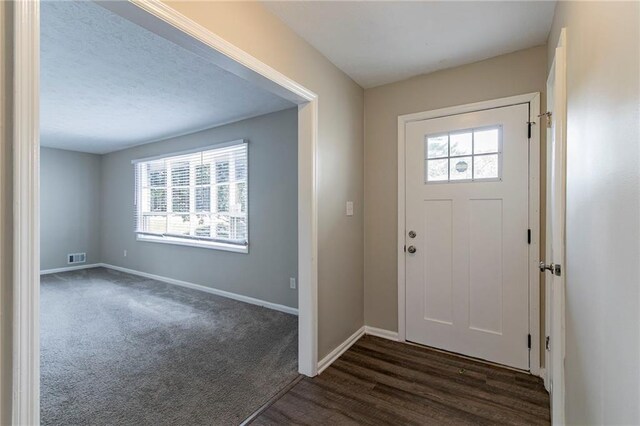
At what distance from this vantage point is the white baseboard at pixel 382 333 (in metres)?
2.78

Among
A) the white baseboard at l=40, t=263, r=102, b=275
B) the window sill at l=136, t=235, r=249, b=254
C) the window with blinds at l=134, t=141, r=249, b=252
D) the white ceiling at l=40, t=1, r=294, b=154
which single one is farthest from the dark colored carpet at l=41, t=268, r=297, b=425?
the white ceiling at l=40, t=1, r=294, b=154

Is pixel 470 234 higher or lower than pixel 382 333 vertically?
higher

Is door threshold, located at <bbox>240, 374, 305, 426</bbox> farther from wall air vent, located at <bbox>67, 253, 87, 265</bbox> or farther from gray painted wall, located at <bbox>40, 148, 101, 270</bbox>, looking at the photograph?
wall air vent, located at <bbox>67, 253, 87, 265</bbox>

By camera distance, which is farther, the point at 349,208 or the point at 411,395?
the point at 349,208

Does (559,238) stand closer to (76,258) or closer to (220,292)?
(220,292)

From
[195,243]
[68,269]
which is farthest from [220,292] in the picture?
[68,269]

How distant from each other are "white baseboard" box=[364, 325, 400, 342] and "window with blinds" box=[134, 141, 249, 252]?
1.92 metres

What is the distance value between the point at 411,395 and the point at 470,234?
131 centimetres

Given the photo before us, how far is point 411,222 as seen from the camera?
268 centimetres

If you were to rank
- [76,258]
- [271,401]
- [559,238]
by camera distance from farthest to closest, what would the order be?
[76,258]
[271,401]
[559,238]

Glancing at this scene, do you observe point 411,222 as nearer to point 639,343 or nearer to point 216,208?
point 639,343

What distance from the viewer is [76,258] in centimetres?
587

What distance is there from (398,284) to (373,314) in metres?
0.43

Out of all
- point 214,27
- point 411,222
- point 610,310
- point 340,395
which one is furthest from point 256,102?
point 610,310
